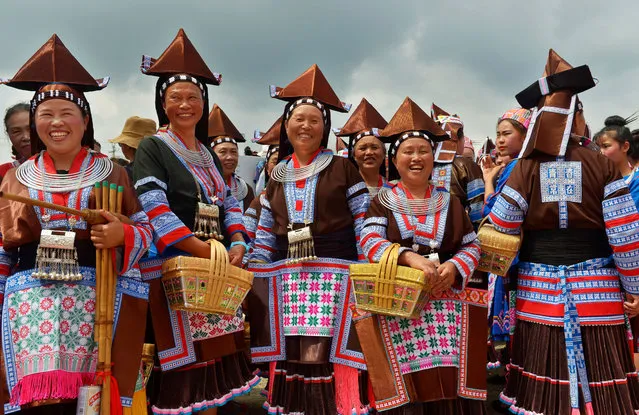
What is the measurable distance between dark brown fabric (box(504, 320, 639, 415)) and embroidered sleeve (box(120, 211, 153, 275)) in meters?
2.66

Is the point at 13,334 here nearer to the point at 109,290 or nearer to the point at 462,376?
the point at 109,290

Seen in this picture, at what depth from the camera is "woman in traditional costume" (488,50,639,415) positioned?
149 inches

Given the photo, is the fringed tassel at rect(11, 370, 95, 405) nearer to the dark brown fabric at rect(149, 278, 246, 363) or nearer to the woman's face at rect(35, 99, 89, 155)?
the dark brown fabric at rect(149, 278, 246, 363)

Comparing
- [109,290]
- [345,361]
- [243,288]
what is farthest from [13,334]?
[345,361]

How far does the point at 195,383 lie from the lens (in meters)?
3.69

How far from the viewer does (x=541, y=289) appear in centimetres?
396

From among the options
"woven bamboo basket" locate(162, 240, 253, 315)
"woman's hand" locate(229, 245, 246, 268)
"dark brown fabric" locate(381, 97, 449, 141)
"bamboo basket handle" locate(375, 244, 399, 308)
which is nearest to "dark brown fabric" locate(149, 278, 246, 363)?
"woven bamboo basket" locate(162, 240, 253, 315)

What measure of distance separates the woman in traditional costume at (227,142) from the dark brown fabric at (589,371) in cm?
359

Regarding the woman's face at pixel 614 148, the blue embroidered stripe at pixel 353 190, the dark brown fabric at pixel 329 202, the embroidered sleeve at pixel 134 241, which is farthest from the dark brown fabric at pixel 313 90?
the woman's face at pixel 614 148

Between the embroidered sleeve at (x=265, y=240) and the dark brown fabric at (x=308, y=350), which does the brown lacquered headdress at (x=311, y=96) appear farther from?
the dark brown fabric at (x=308, y=350)

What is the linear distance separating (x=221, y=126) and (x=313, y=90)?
253 centimetres

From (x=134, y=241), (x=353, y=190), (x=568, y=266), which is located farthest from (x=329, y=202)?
(x=568, y=266)

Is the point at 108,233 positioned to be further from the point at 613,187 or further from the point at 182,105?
the point at 613,187

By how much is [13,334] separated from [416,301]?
7.07 ft
